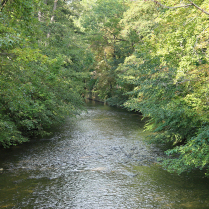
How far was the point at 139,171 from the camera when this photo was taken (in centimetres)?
1066

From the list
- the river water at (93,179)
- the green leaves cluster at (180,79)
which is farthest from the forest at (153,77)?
the river water at (93,179)

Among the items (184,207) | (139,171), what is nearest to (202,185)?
(184,207)

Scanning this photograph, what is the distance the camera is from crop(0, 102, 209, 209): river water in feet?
26.2

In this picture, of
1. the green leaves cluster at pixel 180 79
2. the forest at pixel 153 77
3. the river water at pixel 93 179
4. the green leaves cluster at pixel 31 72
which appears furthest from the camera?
the green leaves cluster at pixel 31 72

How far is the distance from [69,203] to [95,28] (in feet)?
113

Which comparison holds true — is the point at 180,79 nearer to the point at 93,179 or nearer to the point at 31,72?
the point at 93,179

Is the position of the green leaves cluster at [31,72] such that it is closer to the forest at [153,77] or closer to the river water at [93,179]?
the forest at [153,77]

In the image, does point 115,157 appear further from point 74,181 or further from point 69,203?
point 69,203

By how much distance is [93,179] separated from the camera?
986cm

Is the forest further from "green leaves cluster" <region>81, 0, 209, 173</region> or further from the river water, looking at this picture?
the river water

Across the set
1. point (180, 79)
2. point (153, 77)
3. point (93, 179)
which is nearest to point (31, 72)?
point (93, 179)

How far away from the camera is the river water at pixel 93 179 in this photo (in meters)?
7.98

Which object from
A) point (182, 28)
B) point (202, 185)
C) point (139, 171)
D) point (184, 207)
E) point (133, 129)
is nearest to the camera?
point (184, 207)

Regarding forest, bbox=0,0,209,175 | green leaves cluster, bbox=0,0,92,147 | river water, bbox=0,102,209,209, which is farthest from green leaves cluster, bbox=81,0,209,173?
green leaves cluster, bbox=0,0,92,147
